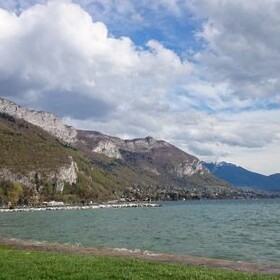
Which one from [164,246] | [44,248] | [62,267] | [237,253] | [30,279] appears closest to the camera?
[30,279]

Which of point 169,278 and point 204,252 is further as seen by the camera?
point 204,252

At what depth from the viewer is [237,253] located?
58.2 metres

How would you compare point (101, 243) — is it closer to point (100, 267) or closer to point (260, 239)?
point (260, 239)

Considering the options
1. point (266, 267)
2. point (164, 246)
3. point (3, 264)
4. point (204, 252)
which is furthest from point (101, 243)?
point (3, 264)

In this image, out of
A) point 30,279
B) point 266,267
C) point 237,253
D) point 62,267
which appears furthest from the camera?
point 237,253

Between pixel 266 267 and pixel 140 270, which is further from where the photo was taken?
pixel 266 267

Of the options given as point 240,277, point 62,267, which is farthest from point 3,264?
point 240,277

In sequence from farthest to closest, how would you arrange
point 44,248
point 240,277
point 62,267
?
point 44,248 < point 62,267 < point 240,277

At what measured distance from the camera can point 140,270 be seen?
27.7 meters

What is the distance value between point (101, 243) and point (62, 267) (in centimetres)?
4441

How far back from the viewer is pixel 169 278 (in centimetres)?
2533

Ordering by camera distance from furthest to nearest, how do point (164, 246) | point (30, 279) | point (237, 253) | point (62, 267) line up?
point (164, 246) → point (237, 253) → point (62, 267) → point (30, 279)

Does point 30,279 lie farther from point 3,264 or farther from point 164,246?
point 164,246

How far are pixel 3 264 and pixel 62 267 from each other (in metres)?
4.41
